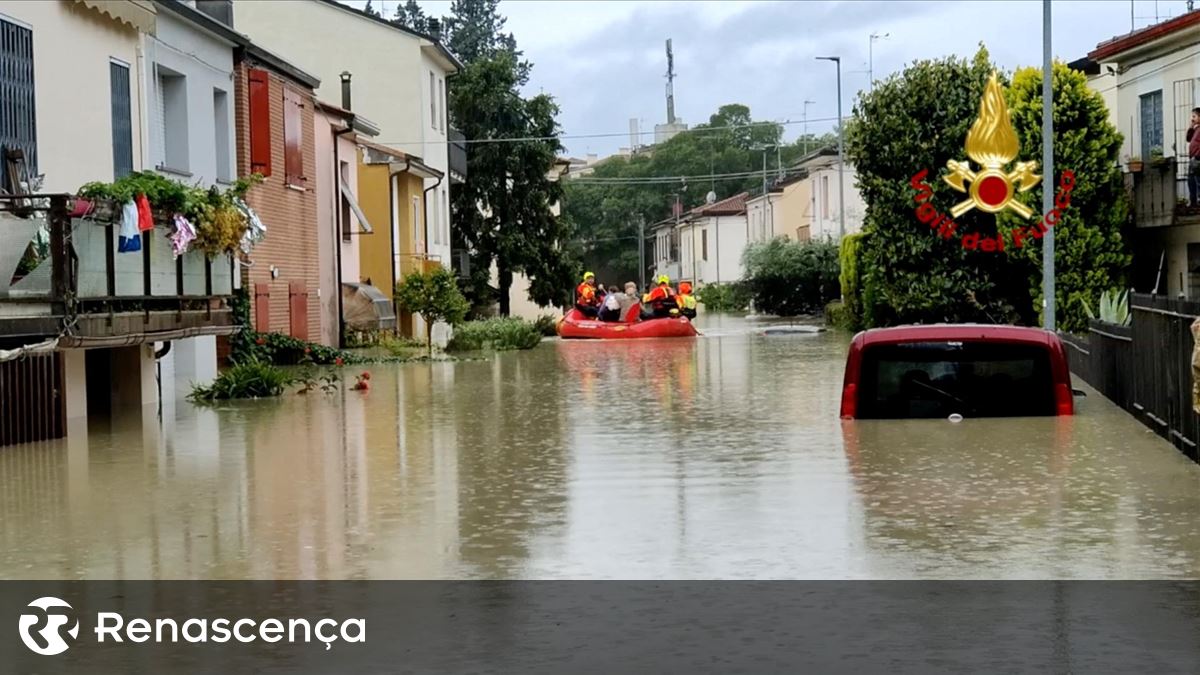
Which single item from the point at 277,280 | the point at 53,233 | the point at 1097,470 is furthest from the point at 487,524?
the point at 277,280

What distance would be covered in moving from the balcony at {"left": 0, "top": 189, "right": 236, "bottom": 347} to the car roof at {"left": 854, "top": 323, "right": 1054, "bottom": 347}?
7.71 meters

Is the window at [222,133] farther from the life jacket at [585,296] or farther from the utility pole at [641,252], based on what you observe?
the utility pole at [641,252]

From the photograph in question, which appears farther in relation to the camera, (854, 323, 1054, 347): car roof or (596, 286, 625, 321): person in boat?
(596, 286, 625, 321): person in boat

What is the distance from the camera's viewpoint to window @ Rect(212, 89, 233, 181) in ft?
97.3

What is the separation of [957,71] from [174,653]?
32413 mm

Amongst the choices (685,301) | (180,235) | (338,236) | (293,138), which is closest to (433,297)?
(338,236)

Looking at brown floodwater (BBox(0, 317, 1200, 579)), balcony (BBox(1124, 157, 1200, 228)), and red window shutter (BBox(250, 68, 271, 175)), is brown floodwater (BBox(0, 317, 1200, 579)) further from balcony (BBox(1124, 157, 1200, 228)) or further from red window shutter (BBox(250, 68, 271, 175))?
balcony (BBox(1124, 157, 1200, 228))

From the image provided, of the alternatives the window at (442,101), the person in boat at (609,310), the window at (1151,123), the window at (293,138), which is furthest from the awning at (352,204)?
the window at (1151,123)

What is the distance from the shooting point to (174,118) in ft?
88.1

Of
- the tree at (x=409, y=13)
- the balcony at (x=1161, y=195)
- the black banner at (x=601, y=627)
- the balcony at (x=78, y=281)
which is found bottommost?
the black banner at (x=601, y=627)

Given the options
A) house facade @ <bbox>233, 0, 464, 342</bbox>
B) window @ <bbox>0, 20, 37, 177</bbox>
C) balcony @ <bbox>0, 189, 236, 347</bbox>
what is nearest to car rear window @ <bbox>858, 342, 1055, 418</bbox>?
Result: balcony @ <bbox>0, 189, 236, 347</bbox>

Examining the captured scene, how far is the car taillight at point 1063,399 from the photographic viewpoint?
17.8 meters

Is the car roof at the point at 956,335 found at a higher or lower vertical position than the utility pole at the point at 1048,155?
lower

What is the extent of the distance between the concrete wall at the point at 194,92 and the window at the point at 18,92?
176 inches
